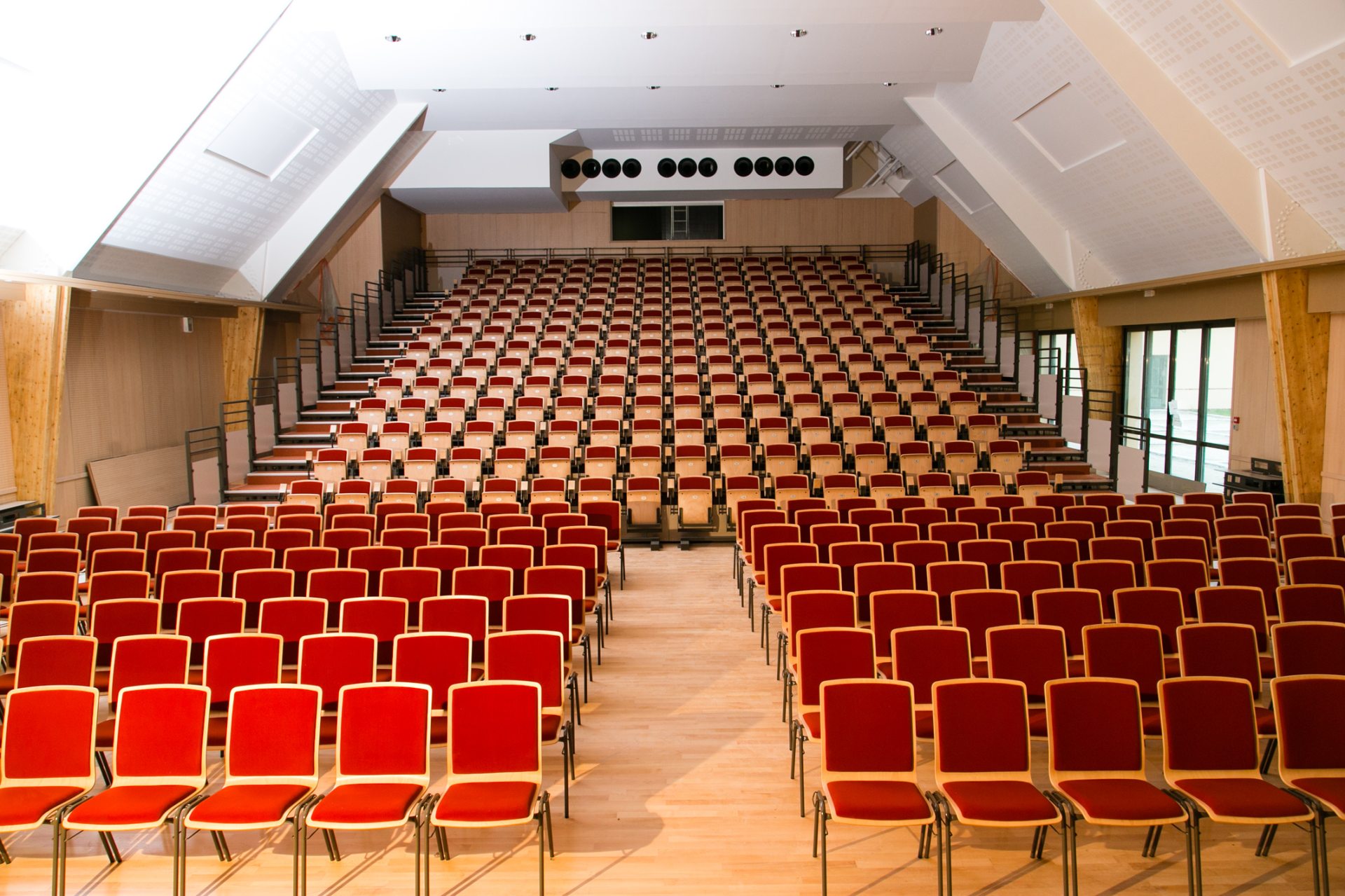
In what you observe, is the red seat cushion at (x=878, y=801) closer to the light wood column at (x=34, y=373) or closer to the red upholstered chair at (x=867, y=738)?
the red upholstered chair at (x=867, y=738)

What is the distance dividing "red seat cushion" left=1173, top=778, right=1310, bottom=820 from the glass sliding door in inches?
355

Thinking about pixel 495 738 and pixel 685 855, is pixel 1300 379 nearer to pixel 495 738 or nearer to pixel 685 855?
pixel 685 855

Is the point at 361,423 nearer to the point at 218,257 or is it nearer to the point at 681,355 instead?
the point at 218,257

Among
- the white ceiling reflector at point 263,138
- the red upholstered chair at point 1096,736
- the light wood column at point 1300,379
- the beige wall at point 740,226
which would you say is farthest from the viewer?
the beige wall at point 740,226

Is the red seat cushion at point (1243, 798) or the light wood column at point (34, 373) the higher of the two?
the light wood column at point (34, 373)

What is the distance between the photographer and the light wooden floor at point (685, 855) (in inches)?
138

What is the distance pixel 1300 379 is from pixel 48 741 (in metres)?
11.2

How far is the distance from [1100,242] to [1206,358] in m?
2.16

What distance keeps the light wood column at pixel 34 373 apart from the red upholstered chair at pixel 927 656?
9938 mm

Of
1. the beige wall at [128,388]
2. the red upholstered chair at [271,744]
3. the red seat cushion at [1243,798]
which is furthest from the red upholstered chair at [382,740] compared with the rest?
the beige wall at [128,388]

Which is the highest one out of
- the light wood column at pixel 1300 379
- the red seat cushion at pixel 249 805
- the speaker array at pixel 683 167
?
the speaker array at pixel 683 167

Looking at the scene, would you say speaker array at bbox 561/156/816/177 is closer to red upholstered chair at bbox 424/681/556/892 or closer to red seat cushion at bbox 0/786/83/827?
red upholstered chair at bbox 424/681/556/892

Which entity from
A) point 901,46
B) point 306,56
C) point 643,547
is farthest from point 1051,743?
point 306,56

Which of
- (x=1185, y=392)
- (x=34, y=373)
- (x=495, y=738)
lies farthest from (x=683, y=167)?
(x=495, y=738)
